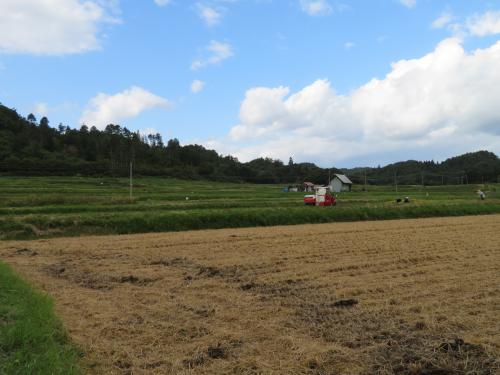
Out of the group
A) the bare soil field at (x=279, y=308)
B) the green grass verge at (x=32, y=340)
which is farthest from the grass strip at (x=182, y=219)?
the green grass verge at (x=32, y=340)

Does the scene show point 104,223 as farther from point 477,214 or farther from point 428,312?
point 477,214

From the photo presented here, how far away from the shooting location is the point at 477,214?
126ft

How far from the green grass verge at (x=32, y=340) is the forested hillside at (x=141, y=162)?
78182 millimetres

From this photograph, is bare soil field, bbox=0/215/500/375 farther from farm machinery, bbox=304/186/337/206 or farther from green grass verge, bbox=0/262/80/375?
farm machinery, bbox=304/186/337/206

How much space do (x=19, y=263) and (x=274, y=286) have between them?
27.3 ft

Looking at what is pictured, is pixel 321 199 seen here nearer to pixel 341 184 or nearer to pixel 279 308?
pixel 279 308

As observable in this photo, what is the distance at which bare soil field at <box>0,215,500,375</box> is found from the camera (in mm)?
5711

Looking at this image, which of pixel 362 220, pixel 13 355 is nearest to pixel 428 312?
pixel 13 355

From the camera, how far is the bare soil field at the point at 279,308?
5.71 meters

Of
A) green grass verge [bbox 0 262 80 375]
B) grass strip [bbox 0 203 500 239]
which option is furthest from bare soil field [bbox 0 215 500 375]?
grass strip [bbox 0 203 500 239]

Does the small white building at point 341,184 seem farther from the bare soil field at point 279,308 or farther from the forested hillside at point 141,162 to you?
the bare soil field at point 279,308

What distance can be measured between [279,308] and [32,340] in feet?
13.2

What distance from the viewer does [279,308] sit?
27.0 ft

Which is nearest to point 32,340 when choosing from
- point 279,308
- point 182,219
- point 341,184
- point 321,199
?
point 279,308
